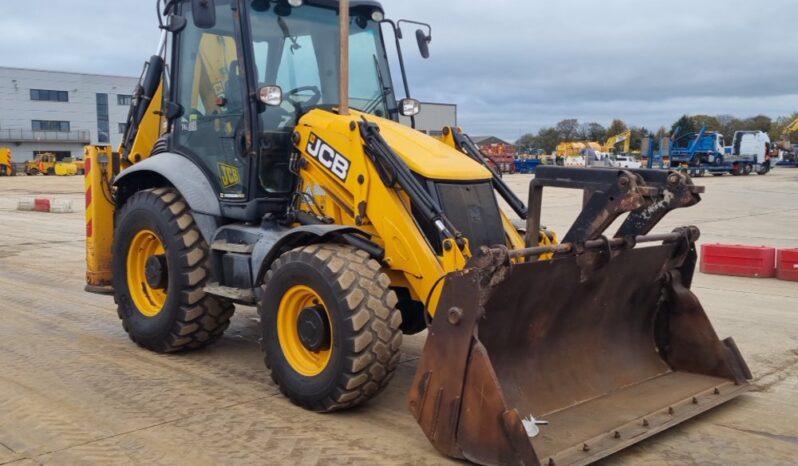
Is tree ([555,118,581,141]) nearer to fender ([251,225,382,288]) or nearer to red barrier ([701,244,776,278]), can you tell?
red barrier ([701,244,776,278])

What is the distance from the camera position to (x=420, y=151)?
530 cm

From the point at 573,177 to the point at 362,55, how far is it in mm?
2489

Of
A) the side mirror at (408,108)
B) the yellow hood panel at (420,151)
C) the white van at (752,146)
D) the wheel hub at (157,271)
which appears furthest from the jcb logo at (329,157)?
the white van at (752,146)

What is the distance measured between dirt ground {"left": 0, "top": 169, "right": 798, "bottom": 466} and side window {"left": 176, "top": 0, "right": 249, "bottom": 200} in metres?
1.52

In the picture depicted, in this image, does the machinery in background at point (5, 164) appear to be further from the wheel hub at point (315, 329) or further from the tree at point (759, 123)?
the tree at point (759, 123)

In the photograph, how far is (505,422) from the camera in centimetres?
382

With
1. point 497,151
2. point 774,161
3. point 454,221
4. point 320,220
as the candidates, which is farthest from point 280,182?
point 774,161

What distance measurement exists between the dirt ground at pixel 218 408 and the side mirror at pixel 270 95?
6.63ft

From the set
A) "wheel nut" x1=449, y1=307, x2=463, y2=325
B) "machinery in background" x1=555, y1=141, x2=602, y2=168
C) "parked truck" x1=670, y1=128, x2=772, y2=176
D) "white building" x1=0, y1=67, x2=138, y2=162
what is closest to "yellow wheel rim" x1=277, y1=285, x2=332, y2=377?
"wheel nut" x1=449, y1=307, x2=463, y2=325

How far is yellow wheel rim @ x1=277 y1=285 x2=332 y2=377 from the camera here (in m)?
4.92

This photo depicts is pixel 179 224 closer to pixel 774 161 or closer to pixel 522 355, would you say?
pixel 522 355

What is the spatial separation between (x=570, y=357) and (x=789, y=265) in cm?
661

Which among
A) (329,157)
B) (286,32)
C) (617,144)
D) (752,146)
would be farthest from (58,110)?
(329,157)

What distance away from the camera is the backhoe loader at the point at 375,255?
13.9 feet
